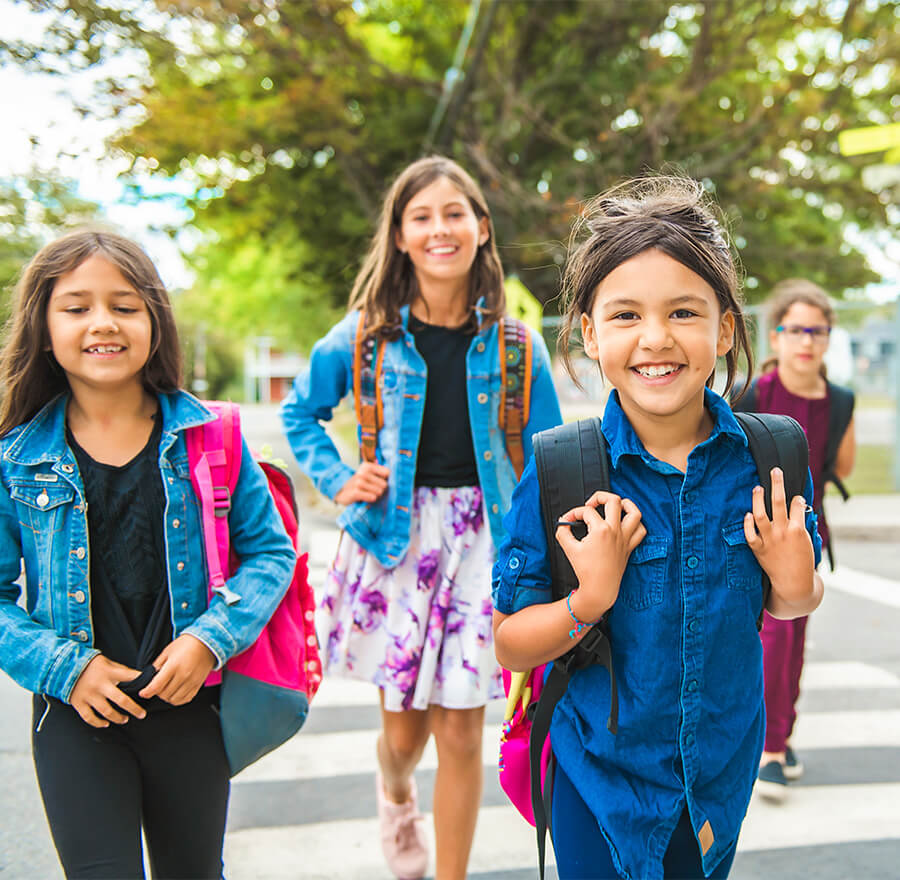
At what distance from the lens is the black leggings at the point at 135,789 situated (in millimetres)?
1992

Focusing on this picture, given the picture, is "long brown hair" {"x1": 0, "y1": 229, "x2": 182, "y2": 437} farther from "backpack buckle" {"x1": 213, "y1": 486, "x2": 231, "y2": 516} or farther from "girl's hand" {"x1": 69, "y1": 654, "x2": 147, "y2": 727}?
"girl's hand" {"x1": 69, "y1": 654, "x2": 147, "y2": 727}

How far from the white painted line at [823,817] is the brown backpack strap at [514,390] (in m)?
1.75

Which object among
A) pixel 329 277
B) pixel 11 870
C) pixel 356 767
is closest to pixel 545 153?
pixel 329 277

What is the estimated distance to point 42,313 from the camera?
2275 mm

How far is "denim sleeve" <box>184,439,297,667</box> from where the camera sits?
2152 mm

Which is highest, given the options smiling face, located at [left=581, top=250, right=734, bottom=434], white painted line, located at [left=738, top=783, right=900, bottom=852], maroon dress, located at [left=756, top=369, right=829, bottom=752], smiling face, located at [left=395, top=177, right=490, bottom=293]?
smiling face, located at [left=395, top=177, right=490, bottom=293]

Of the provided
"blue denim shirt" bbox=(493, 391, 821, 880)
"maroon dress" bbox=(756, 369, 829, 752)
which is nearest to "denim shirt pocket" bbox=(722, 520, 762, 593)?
"blue denim shirt" bbox=(493, 391, 821, 880)

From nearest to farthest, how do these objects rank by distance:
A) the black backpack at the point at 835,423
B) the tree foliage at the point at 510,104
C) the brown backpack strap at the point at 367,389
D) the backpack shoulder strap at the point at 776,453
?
the backpack shoulder strap at the point at 776,453
the brown backpack strap at the point at 367,389
the black backpack at the point at 835,423
the tree foliage at the point at 510,104

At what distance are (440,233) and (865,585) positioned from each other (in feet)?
20.0

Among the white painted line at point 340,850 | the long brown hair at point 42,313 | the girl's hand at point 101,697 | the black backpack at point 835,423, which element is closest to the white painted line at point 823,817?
the white painted line at point 340,850

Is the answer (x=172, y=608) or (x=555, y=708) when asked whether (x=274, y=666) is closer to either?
(x=172, y=608)

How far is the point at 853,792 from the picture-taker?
3.99 m

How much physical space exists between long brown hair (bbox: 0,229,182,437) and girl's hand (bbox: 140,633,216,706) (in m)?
0.65

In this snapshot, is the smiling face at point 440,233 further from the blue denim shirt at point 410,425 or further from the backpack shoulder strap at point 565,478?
the backpack shoulder strap at point 565,478
